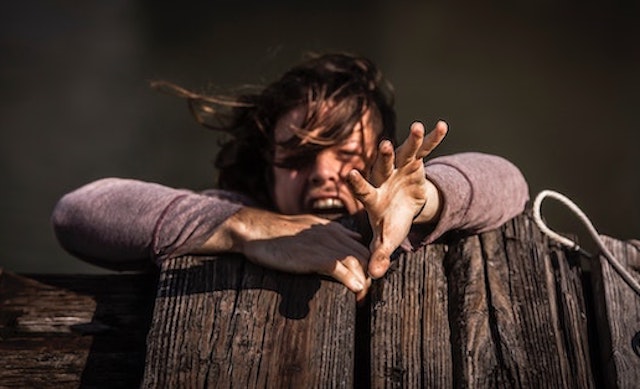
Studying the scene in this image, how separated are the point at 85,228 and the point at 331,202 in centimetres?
59

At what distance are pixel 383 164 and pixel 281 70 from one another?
3.81 meters

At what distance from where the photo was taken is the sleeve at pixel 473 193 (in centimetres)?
223

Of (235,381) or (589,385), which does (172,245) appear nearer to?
(235,381)

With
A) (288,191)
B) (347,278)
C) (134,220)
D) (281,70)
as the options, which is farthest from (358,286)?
(281,70)

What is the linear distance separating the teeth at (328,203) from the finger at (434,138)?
69 cm

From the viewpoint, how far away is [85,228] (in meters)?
2.55

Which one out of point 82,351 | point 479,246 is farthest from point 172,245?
point 479,246

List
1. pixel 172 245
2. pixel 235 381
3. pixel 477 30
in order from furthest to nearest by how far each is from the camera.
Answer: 1. pixel 477 30
2. pixel 172 245
3. pixel 235 381

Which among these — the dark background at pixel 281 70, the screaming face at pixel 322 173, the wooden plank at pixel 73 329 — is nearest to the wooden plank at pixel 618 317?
the screaming face at pixel 322 173

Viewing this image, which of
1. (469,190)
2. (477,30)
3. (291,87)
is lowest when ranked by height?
(469,190)

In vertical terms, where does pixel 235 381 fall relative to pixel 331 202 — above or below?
below

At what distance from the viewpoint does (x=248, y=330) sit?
6.47 ft

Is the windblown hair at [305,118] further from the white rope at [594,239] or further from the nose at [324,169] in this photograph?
the white rope at [594,239]

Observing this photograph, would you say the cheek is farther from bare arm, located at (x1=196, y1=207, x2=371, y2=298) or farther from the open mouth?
bare arm, located at (x1=196, y1=207, x2=371, y2=298)
